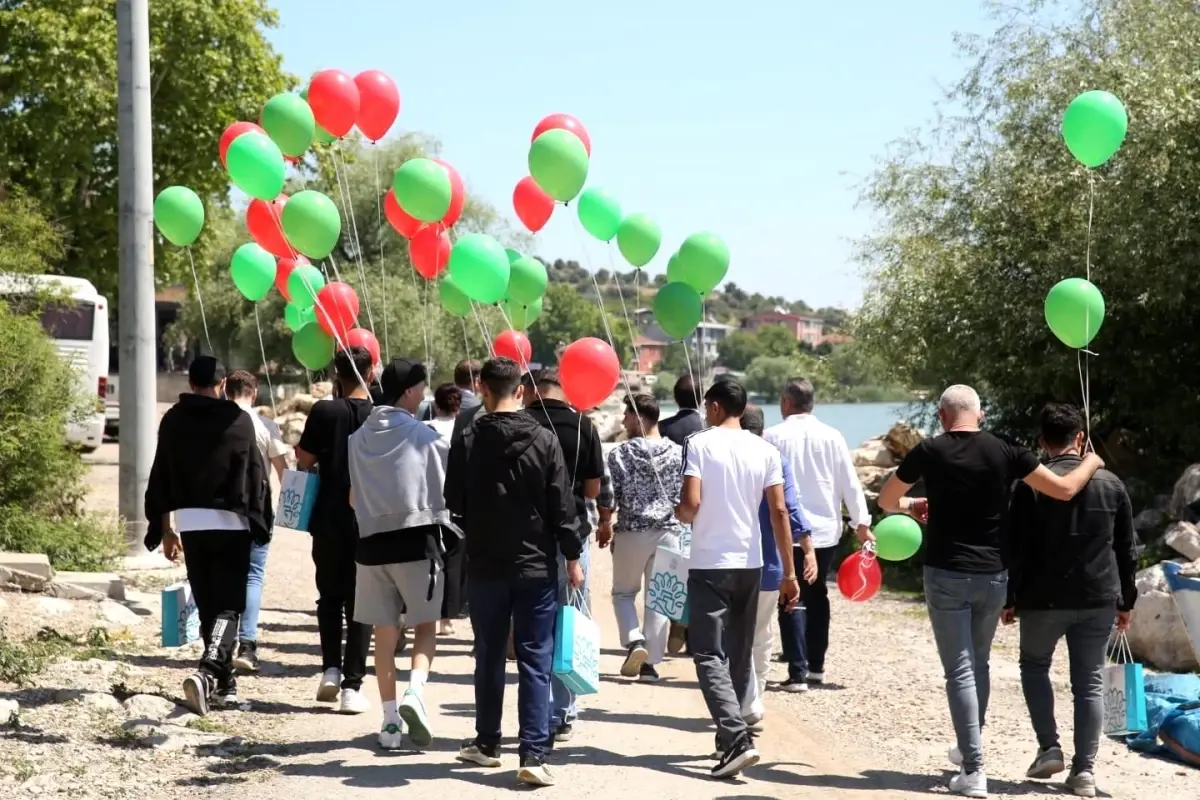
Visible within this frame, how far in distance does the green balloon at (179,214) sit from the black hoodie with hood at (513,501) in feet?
14.0

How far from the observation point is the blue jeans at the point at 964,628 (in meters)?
6.34

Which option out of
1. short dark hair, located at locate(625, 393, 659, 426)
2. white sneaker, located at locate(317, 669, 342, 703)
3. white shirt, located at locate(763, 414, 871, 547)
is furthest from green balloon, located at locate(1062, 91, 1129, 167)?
white sneaker, located at locate(317, 669, 342, 703)

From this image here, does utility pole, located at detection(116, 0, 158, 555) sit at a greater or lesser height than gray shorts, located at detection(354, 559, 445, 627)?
greater

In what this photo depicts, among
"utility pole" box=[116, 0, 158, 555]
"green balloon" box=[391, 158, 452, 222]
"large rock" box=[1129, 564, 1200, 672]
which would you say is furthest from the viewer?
"utility pole" box=[116, 0, 158, 555]

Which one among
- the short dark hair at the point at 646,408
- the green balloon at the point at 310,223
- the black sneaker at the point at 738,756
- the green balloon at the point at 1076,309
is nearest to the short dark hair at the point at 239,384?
the green balloon at the point at 310,223

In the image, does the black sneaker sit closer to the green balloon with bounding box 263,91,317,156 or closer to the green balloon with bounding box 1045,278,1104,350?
the green balloon with bounding box 1045,278,1104,350

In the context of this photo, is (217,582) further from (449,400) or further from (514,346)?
(514,346)

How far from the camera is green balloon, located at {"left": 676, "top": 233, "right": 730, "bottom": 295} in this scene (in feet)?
28.3

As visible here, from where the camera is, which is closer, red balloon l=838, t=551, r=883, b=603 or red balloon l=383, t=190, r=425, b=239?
red balloon l=838, t=551, r=883, b=603

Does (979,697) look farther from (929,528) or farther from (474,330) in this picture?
(474,330)

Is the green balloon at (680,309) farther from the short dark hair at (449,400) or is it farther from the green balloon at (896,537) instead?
the green balloon at (896,537)

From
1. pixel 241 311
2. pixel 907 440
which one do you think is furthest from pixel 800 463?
pixel 241 311

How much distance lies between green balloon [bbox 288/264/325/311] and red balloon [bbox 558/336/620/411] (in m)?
2.77

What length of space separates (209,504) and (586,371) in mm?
2106
